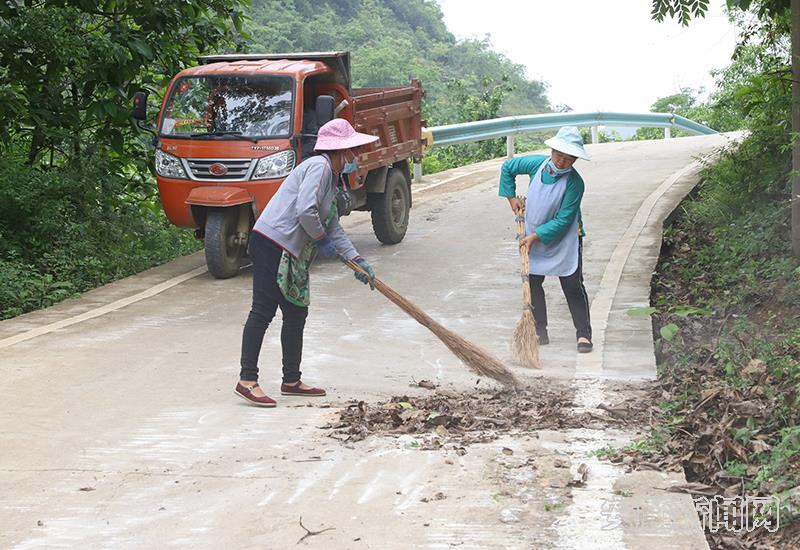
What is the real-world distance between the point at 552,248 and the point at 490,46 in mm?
41853

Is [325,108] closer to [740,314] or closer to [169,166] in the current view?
[169,166]

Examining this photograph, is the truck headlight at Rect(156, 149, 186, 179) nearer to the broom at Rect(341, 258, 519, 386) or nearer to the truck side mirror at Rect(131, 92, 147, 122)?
the truck side mirror at Rect(131, 92, 147, 122)

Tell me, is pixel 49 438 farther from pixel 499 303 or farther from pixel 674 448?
pixel 499 303

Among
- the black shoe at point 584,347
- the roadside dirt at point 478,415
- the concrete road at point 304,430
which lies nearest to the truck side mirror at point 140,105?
the concrete road at point 304,430

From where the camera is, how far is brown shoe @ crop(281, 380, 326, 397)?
24.6 ft

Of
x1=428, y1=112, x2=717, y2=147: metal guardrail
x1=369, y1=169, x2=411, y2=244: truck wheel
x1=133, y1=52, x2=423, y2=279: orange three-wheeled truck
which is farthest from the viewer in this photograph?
x1=428, y1=112, x2=717, y2=147: metal guardrail

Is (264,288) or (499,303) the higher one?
(264,288)

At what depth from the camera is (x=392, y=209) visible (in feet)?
45.5

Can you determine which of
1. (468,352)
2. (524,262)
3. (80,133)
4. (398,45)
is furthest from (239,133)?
(398,45)

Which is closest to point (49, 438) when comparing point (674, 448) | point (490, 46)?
point (674, 448)

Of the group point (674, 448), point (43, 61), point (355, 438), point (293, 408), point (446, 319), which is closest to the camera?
point (674, 448)

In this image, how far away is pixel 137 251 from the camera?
43.4 ft

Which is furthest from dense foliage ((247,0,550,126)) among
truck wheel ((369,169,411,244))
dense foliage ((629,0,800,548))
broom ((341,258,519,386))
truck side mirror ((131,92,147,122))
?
broom ((341,258,519,386))

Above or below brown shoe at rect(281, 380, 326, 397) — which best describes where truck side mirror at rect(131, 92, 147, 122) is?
above
